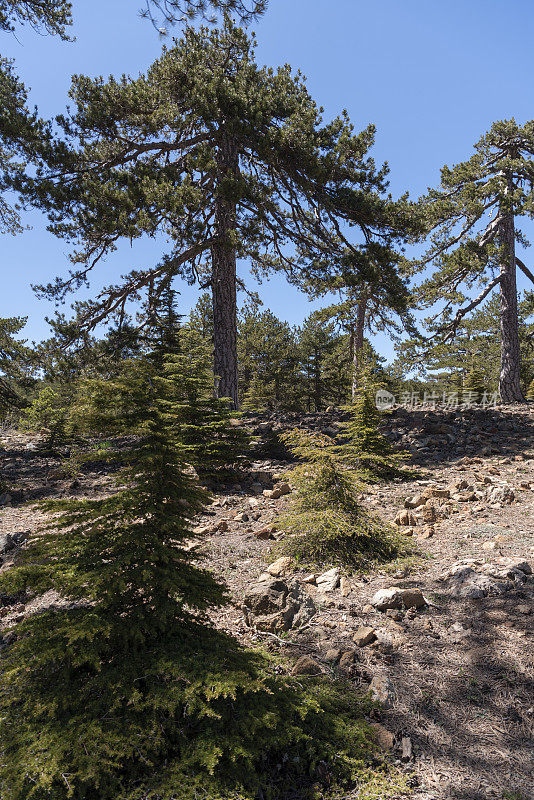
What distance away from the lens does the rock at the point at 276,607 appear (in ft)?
10.5

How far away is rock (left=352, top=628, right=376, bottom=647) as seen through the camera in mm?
2908

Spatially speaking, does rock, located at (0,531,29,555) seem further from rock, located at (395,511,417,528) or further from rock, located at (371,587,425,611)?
rock, located at (395,511,417,528)

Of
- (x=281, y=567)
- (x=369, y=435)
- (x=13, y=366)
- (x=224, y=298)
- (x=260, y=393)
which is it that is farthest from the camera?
(x=260, y=393)

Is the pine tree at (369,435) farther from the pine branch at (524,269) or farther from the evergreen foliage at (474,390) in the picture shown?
the evergreen foliage at (474,390)

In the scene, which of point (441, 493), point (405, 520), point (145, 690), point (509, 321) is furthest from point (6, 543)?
point (509, 321)

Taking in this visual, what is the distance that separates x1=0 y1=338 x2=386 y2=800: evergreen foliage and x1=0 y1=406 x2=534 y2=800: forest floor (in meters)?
0.34

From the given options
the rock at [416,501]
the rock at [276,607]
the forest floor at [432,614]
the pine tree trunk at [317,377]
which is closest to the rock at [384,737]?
the forest floor at [432,614]

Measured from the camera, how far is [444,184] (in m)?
13.5

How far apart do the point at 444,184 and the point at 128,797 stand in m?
16.5

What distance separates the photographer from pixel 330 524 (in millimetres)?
4211

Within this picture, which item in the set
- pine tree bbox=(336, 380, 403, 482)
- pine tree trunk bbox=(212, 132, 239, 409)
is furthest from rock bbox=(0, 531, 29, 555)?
pine tree trunk bbox=(212, 132, 239, 409)

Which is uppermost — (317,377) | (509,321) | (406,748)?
(509,321)

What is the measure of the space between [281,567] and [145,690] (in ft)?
8.22

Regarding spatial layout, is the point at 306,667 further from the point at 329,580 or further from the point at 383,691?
the point at 329,580
